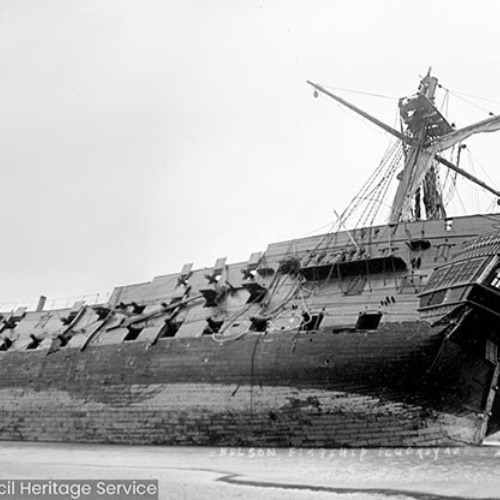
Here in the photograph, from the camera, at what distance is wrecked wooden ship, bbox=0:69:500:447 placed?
1412 centimetres

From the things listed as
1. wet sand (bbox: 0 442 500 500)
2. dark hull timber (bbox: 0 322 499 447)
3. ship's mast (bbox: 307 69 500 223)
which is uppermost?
ship's mast (bbox: 307 69 500 223)

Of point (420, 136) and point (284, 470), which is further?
point (420, 136)

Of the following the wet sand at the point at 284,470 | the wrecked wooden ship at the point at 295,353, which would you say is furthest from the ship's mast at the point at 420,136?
the wet sand at the point at 284,470

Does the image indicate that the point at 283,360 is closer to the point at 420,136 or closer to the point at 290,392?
the point at 290,392

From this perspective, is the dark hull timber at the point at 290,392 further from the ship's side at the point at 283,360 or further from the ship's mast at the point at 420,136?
the ship's mast at the point at 420,136

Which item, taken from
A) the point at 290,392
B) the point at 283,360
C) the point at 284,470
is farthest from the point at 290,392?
the point at 284,470

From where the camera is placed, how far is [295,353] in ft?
51.8

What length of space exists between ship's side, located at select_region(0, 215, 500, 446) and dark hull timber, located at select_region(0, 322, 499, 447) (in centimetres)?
4

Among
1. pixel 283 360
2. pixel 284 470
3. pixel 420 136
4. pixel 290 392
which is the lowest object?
pixel 284 470

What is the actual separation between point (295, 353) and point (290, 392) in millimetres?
1077

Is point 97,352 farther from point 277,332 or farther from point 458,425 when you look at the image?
point 458,425

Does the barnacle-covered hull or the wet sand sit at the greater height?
the barnacle-covered hull

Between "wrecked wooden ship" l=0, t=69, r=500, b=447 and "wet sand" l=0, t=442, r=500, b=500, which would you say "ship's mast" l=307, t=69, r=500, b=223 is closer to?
"wrecked wooden ship" l=0, t=69, r=500, b=447

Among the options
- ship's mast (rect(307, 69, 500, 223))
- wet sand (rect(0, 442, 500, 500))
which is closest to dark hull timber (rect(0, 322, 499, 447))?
wet sand (rect(0, 442, 500, 500))
